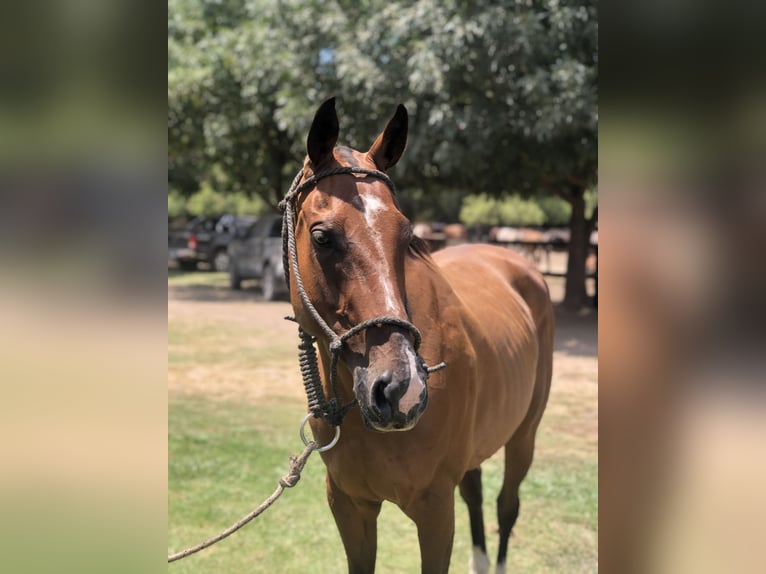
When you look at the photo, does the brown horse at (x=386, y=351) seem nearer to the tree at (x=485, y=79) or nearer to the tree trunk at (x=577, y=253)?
the tree at (x=485, y=79)

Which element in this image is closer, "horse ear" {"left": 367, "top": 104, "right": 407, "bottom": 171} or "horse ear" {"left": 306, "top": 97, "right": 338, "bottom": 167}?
"horse ear" {"left": 306, "top": 97, "right": 338, "bottom": 167}

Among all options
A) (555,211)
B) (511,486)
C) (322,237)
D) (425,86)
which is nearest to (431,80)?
(425,86)

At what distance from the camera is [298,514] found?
4359mm

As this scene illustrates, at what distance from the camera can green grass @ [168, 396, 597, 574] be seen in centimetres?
377

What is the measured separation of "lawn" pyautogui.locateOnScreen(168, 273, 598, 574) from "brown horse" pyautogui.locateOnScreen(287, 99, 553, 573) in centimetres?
138

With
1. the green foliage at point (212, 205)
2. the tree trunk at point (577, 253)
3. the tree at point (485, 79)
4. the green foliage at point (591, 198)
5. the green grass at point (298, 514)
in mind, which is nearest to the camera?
the green grass at point (298, 514)

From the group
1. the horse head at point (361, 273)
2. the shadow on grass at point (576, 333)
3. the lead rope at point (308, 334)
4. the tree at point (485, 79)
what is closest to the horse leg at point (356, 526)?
the lead rope at point (308, 334)

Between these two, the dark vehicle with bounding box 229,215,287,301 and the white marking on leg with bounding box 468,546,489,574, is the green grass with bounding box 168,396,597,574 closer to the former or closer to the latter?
the white marking on leg with bounding box 468,546,489,574

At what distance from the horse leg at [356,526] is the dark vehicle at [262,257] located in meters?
12.3

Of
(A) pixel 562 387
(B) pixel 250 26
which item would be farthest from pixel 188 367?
(B) pixel 250 26

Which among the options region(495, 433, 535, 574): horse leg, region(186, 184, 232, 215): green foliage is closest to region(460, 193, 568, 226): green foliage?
region(186, 184, 232, 215): green foliage

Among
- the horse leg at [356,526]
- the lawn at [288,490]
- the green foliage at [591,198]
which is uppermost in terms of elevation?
the green foliage at [591,198]

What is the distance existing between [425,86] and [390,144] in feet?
25.0

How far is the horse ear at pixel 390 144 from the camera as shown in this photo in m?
2.23
